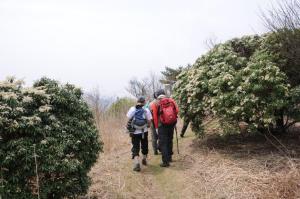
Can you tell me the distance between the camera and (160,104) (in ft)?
30.3

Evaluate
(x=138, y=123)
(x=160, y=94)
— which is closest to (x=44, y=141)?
(x=138, y=123)

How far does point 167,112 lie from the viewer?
9.11 meters

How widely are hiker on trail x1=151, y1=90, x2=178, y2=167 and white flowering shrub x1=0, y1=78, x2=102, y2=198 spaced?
2853 mm

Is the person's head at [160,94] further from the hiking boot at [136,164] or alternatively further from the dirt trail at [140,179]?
the dirt trail at [140,179]

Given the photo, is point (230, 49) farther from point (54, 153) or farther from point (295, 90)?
point (54, 153)

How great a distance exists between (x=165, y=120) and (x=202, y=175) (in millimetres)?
1736

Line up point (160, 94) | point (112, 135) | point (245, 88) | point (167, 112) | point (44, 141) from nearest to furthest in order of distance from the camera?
point (44, 141)
point (245, 88)
point (167, 112)
point (160, 94)
point (112, 135)

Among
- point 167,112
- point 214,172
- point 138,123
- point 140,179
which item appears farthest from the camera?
point 167,112

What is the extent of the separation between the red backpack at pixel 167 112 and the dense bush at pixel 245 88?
77cm

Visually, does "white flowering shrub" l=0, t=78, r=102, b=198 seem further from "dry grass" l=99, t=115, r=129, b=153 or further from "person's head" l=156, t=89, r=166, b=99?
"dry grass" l=99, t=115, r=129, b=153

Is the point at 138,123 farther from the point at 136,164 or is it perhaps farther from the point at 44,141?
the point at 44,141

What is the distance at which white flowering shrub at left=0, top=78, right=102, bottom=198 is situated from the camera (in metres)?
5.39

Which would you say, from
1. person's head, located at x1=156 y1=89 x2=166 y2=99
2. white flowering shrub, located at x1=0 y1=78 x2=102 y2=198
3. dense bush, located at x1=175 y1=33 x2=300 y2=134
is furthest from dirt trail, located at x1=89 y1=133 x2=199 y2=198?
person's head, located at x1=156 y1=89 x2=166 y2=99

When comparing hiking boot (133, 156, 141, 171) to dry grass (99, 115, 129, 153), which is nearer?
A: hiking boot (133, 156, 141, 171)
